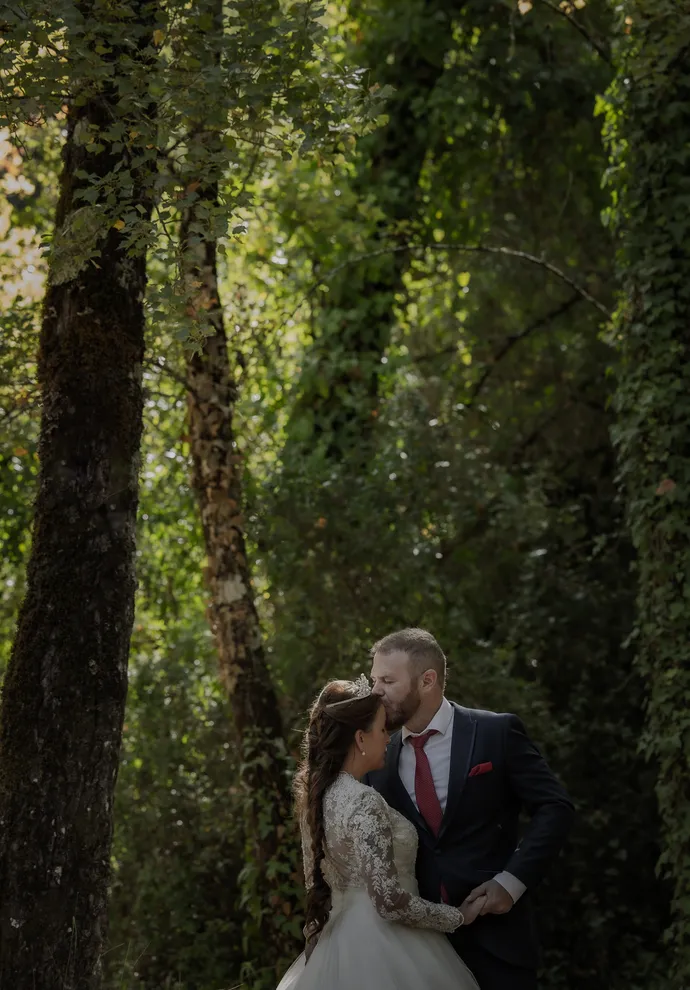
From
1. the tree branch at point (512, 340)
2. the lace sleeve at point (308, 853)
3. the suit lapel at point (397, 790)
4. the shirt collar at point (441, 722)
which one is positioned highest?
the tree branch at point (512, 340)

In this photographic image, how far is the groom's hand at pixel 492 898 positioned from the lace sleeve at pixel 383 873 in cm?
15

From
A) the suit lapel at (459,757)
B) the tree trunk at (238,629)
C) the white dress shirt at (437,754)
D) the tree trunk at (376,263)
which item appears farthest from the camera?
the tree trunk at (376,263)

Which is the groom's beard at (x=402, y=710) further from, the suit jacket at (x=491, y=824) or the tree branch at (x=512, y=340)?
the tree branch at (x=512, y=340)

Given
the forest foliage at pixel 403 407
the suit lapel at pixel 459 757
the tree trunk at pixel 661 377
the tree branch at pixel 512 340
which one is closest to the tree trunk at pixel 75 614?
the forest foliage at pixel 403 407

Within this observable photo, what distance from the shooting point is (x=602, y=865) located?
8852 millimetres

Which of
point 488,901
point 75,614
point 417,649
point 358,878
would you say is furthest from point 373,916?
point 75,614

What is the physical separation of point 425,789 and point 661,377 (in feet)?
12.2

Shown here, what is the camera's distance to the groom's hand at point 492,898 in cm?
385

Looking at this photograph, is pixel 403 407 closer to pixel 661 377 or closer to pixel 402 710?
pixel 661 377

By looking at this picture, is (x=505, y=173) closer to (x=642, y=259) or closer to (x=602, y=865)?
(x=642, y=259)

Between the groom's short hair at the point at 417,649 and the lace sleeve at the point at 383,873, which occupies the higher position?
the groom's short hair at the point at 417,649

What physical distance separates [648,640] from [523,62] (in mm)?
5372

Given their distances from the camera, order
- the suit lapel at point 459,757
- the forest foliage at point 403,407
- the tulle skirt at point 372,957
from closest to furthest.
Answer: the tulle skirt at point 372,957 → the suit lapel at point 459,757 → the forest foliage at point 403,407

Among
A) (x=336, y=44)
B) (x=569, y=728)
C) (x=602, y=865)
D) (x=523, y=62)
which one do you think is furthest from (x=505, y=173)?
(x=602, y=865)
